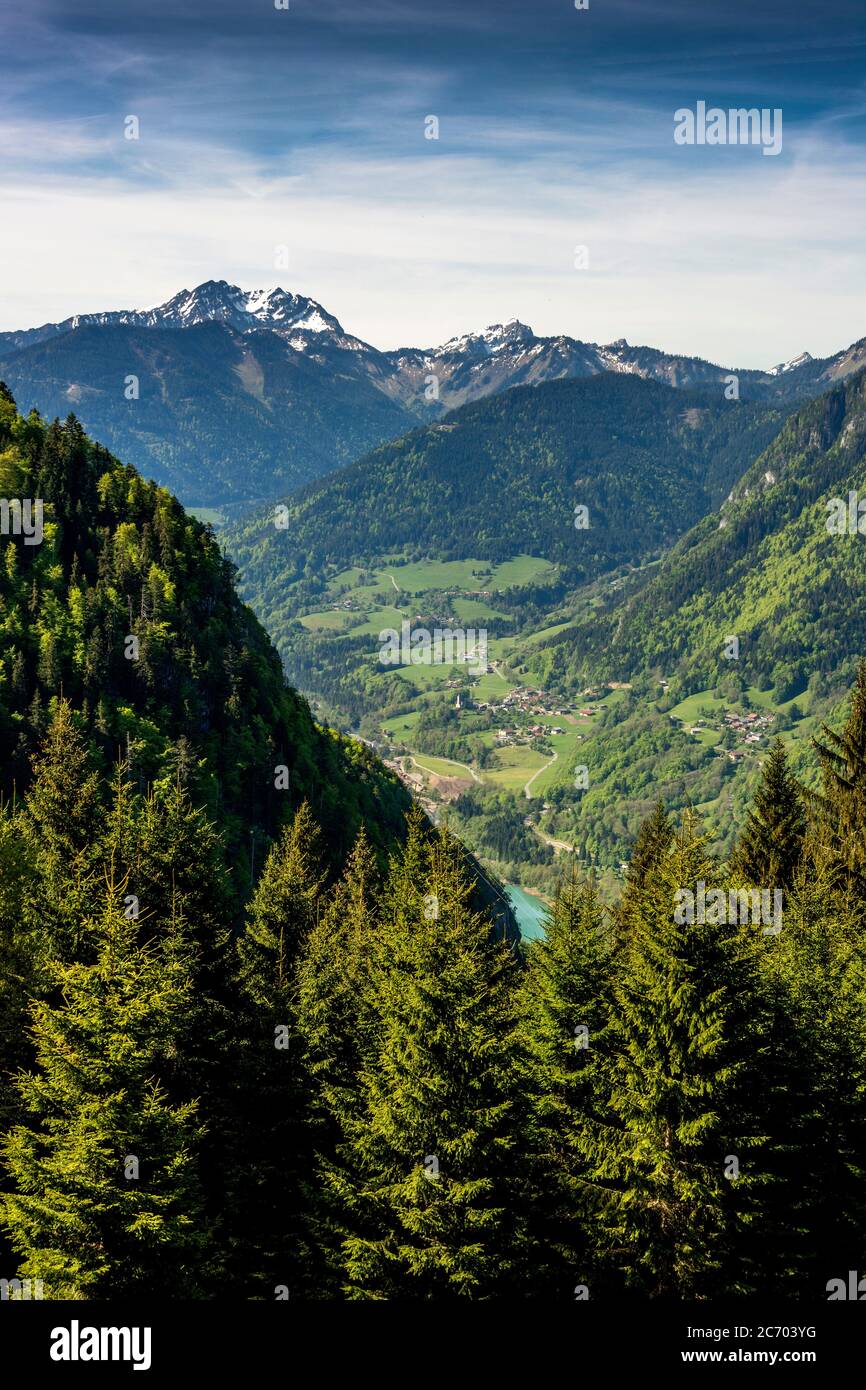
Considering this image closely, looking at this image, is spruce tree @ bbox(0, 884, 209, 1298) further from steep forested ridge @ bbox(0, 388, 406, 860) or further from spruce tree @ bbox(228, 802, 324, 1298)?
steep forested ridge @ bbox(0, 388, 406, 860)

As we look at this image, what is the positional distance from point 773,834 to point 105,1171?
46.6m

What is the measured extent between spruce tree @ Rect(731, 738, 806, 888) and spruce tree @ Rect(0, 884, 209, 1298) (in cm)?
4247

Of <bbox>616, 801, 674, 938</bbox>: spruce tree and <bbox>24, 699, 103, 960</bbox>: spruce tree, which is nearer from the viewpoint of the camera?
<bbox>24, 699, 103, 960</bbox>: spruce tree

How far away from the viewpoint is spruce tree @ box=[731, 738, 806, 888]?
2456 inches

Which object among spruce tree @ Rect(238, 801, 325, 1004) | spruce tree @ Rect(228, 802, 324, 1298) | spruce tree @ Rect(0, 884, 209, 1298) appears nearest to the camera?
spruce tree @ Rect(0, 884, 209, 1298)

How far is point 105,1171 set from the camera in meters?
24.9

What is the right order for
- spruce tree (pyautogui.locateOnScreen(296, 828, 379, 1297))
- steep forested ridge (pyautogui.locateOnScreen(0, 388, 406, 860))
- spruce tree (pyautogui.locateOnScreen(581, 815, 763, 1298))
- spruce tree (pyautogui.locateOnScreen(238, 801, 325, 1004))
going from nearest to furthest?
spruce tree (pyautogui.locateOnScreen(581, 815, 763, 1298)), spruce tree (pyautogui.locateOnScreen(296, 828, 379, 1297)), spruce tree (pyautogui.locateOnScreen(238, 801, 325, 1004)), steep forested ridge (pyautogui.locateOnScreen(0, 388, 406, 860))

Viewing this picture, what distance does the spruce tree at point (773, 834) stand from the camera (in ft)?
205

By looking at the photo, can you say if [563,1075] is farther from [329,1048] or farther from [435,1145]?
[329,1048]

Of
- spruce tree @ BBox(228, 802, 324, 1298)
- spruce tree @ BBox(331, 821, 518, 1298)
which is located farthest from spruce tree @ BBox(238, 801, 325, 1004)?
spruce tree @ BBox(331, 821, 518, 1298)

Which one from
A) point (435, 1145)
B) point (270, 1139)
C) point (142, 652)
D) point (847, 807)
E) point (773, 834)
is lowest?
point (270, 1139)

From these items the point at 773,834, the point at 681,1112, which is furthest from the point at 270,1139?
the point at 773,834

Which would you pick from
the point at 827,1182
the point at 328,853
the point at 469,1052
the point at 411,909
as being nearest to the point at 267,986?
the point at 411,909
